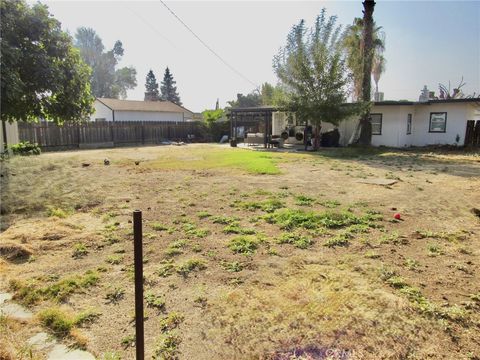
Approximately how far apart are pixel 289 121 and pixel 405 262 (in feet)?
68.7

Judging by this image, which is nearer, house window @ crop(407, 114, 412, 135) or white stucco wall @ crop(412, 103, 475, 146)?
white stucco wall @ crop(412, 103, 475, 146)

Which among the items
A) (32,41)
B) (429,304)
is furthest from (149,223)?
(32,41)

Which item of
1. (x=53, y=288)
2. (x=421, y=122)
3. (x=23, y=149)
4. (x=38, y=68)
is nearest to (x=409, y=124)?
(x=421, y=122)

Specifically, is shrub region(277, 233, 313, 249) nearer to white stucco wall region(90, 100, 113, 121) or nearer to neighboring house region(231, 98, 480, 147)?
neighboring house region(231, 98, 480, 147)

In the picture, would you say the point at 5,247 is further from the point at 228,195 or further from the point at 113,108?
the point at 113,108

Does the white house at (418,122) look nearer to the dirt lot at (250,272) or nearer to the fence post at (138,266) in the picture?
the dirt lot at (250,272)

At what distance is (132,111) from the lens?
116ft

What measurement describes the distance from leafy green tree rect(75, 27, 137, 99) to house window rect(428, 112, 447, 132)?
59477 millimetres

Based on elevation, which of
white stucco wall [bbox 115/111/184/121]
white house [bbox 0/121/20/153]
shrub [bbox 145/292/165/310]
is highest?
white stucco wall [bbox 115/111/184/121]

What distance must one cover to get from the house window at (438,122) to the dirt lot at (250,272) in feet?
49.0

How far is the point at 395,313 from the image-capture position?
287 cm

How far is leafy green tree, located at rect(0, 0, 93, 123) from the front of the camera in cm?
630

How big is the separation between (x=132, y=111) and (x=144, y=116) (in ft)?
4.95

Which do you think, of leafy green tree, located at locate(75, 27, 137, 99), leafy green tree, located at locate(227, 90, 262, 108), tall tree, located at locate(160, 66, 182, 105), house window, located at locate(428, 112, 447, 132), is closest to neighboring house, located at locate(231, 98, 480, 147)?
house window, located at locate(428, 112, 447, 132)
